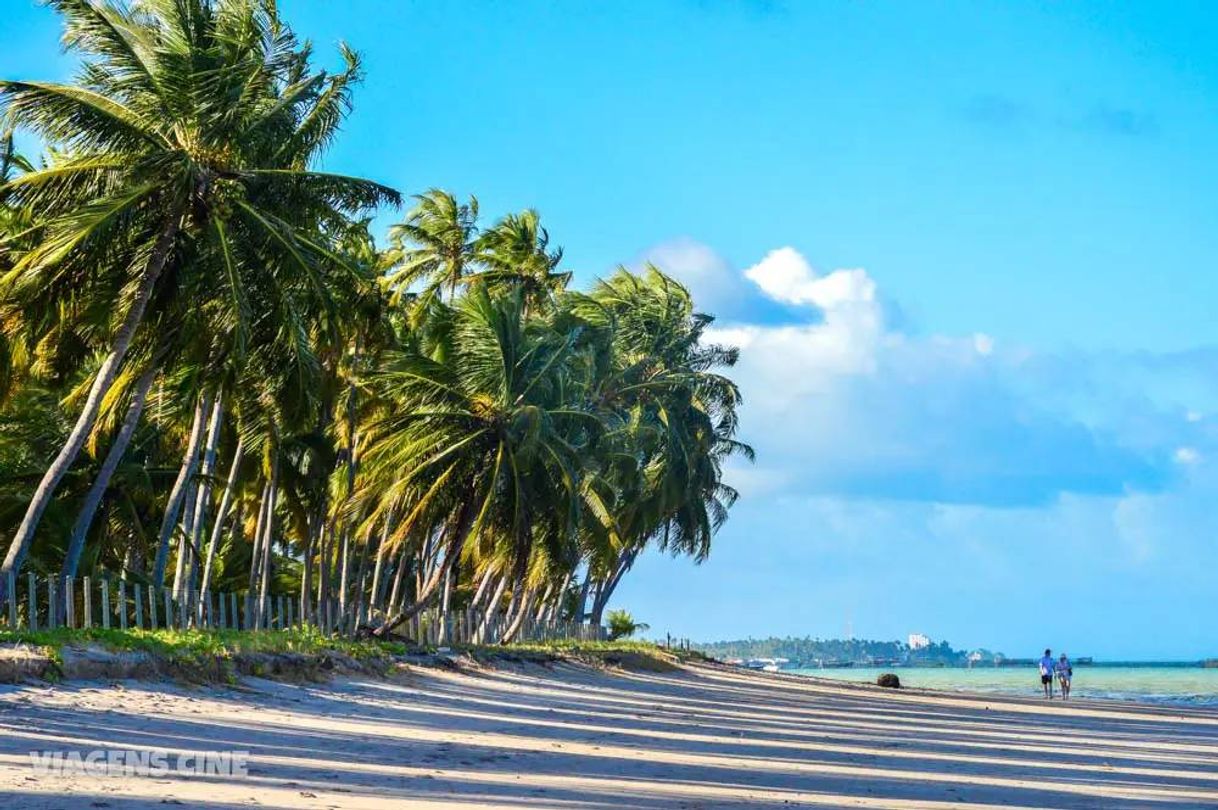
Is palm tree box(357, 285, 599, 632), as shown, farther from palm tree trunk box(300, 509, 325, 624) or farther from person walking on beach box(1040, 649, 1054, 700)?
A: person walking on beach box(1040, 649, 1054, 700)

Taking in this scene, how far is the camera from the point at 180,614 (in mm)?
22266

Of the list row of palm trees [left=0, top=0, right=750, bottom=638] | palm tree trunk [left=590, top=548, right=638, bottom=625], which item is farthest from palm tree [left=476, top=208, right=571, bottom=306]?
palm tree trunk [left=590, top=548, right=638, bottom=625]

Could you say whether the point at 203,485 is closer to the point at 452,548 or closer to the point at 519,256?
the point at 452,548

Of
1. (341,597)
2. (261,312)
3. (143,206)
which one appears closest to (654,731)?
(261,312)

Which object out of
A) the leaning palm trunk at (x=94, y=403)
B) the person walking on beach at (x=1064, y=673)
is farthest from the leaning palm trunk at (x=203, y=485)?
the person walking on beach at (x=1064, y=673)

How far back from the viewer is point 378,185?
1995 centimetres

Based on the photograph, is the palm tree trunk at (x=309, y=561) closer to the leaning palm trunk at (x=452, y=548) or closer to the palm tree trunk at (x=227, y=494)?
the palm tree trunk at (x=227, y=494)

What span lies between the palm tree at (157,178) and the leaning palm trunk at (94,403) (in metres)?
0.03

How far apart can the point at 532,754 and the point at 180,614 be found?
41.4ft

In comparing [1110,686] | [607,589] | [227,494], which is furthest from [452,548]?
[1110,686]

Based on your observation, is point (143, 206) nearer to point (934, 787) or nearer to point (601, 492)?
point (934, 787)

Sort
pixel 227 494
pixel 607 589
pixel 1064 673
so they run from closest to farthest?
pixel 227 494
pixel 1064 673
pixel 607 589

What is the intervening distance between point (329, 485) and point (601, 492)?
9605mm

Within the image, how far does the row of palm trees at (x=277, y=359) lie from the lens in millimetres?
18359
